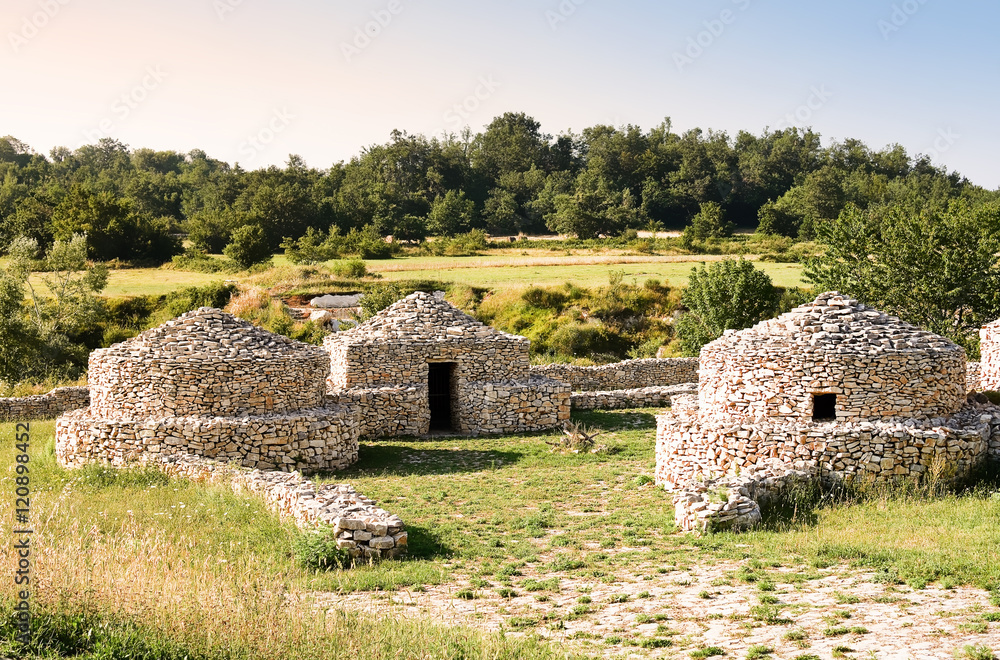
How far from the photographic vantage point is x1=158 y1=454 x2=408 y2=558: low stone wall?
9445 mm

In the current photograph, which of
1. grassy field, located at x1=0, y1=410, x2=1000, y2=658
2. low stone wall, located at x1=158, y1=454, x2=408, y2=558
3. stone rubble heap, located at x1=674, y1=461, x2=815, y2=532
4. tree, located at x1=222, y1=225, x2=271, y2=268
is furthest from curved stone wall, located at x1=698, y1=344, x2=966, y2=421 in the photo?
tree, located at x1=222, y1=225, x2=271, y2=268

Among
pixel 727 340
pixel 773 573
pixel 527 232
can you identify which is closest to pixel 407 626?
pixel 773 573

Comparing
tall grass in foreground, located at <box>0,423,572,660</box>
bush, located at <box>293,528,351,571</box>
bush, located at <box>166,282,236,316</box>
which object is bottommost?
bush, located at <box>293,528,351,571</box>

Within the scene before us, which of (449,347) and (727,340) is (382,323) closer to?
(449,347)

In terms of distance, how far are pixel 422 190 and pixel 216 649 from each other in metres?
78.0

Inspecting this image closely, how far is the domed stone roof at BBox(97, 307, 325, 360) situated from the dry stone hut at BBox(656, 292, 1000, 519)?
7291 mm

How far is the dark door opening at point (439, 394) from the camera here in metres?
20.8

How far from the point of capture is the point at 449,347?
1922 centimetres

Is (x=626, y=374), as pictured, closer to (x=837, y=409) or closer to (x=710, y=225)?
(x=837, y=409)

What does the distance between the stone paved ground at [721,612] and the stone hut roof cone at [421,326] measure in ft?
35.5

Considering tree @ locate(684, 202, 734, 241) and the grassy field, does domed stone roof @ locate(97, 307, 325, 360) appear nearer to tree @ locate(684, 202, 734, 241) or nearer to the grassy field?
the grassy field

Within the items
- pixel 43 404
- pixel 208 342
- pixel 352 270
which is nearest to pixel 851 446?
pixel 208 342

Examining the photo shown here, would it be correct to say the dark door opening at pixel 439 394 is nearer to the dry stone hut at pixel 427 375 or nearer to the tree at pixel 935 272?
the dry stone hut at pixel 427 375

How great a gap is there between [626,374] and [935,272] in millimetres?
10458
